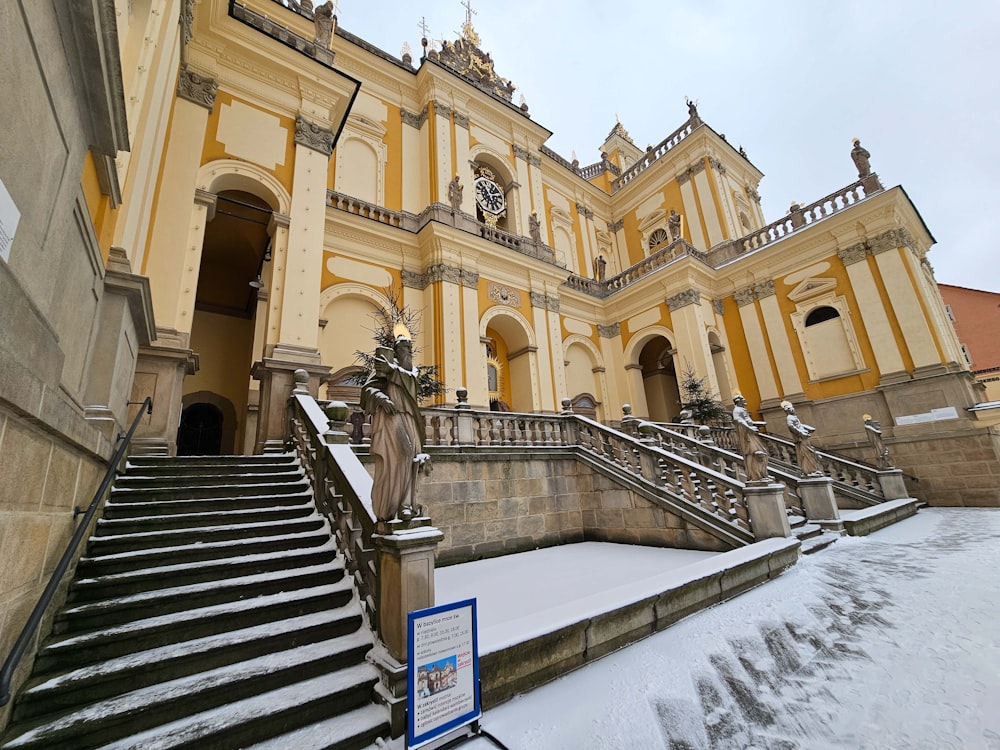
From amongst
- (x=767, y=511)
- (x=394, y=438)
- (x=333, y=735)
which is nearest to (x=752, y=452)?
(x=767, y=511)

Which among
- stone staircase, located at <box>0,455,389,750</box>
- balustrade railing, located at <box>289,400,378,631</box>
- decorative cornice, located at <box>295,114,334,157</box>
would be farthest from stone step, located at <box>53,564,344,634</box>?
decorative cornice, located at <box>295,114,334,157</box>

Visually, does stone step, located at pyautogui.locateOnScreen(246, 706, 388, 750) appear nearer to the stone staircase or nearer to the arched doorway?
the stone staircase

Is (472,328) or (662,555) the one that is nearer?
(662,555)

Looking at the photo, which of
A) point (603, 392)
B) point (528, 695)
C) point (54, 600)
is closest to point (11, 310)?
point (54, 600)

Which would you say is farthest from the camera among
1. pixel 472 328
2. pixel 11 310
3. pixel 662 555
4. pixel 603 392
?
pixel 603 392

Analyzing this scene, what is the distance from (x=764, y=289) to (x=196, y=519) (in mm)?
19251

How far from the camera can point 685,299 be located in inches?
648

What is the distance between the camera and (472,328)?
44.1ft

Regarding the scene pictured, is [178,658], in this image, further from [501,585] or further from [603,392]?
[603,392]

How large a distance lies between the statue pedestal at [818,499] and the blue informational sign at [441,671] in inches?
311

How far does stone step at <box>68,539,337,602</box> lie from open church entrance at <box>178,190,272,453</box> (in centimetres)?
770

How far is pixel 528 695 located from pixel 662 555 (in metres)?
3.78

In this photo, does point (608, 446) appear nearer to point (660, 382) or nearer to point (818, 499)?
point (818, 499)

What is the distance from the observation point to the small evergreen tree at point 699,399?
43.2 ft
